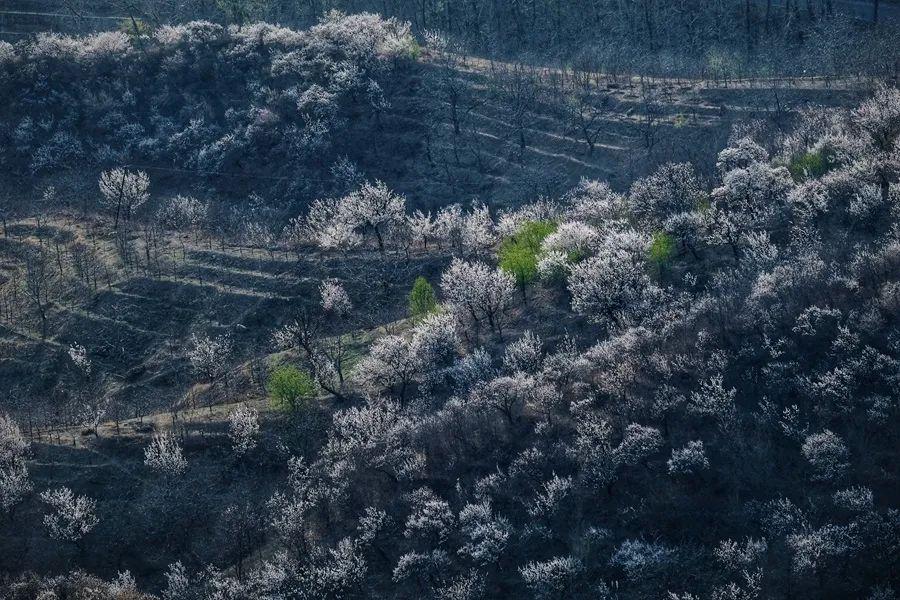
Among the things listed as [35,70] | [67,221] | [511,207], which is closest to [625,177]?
[511,207]

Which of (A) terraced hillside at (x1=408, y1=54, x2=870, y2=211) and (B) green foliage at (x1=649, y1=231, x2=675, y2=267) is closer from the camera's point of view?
(B) green foliage at (x1=649, y1=231, x2=675, y2=267)

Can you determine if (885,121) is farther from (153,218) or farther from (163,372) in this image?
(153,218)

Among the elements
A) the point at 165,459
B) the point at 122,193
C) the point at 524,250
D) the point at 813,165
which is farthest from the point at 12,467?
the point at 813,165

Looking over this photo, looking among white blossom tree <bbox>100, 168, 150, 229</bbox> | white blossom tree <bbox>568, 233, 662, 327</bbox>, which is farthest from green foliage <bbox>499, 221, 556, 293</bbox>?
white blossom tree <bbox>100, 168, 150, 229</bbox>

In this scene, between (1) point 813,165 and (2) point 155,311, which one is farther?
(2) point 155,311

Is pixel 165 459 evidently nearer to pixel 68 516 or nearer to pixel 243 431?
pixel 243 431

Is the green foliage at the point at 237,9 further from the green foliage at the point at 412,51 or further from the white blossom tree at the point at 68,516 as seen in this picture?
the white blossom tree at the point at 68,516

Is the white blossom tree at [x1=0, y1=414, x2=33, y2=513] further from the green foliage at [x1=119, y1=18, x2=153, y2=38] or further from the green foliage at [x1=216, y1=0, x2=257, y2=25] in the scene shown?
the green foliage at [x1=216, y1=0, x2=257, y2=25]
